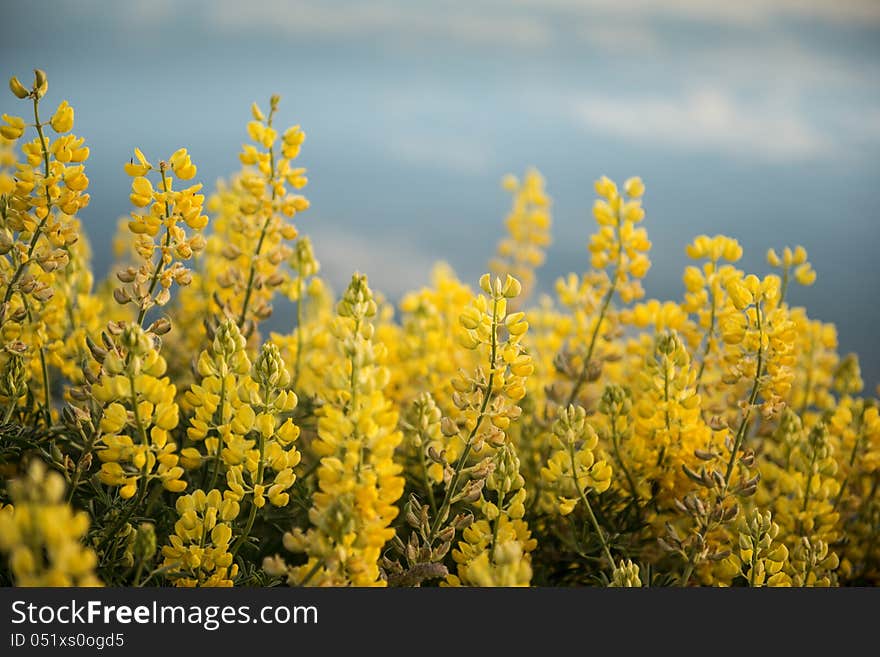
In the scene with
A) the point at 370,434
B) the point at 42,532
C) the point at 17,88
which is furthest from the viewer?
the point at 17,88

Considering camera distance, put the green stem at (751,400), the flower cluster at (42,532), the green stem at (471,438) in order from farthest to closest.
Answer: the green stem at (751,400) < the green stem at (471,438) < the flower cluster at (42,532)

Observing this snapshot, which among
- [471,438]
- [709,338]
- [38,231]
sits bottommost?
[471,438]

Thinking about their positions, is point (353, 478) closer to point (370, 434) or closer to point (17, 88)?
point (370, 434)

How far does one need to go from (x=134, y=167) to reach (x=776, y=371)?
97 centimetres

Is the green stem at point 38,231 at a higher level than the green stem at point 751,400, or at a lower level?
higher

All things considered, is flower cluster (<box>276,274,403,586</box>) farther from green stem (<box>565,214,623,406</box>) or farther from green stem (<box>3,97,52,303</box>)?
green stem (<box>565,214,623,406</box>)

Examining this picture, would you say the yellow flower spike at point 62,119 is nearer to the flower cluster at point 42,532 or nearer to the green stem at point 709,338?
the flower cluster at point 42,532

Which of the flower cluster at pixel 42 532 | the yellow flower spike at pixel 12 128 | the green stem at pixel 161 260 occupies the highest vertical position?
the yellow flower spike at pixel 12 128

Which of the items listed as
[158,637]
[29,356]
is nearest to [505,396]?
[158,637]

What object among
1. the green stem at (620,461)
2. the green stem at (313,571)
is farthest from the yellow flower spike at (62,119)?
the green stem at (620,461)

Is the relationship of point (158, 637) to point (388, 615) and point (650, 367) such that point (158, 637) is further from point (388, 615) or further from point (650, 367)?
point (650, 367)

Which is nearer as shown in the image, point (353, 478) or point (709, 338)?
point (353, 478)

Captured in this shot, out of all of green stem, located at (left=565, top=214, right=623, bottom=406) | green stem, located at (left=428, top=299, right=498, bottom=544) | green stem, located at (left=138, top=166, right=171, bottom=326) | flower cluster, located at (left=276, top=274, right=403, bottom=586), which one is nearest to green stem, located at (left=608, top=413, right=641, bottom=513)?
green stem, located at (left=565, top=214, right=623, bottom=406)

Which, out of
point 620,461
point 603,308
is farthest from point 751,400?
point 603,308
